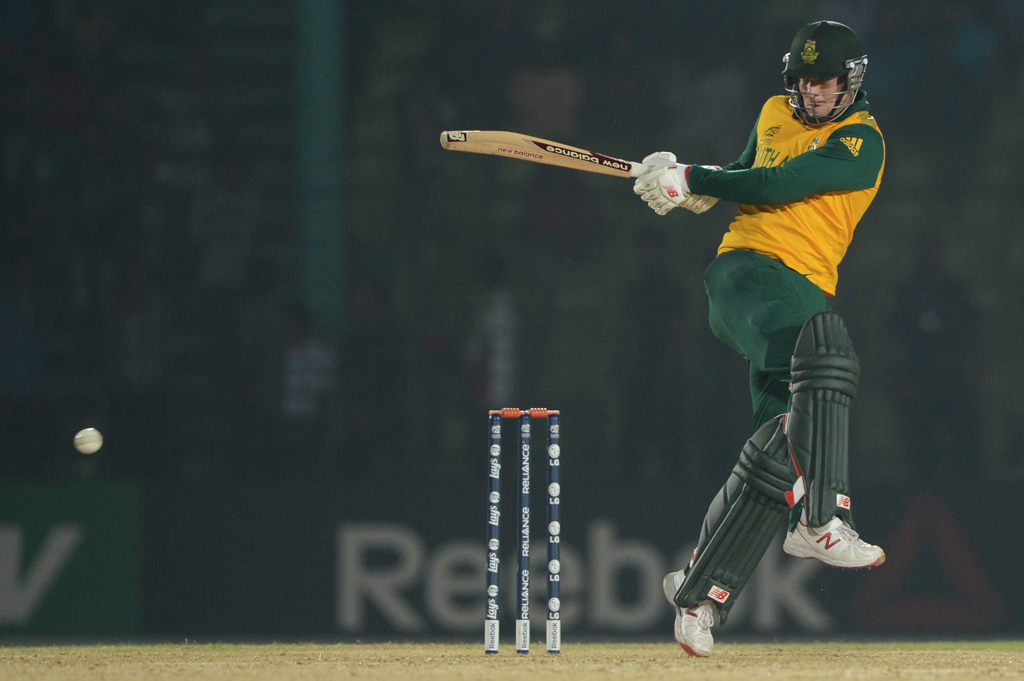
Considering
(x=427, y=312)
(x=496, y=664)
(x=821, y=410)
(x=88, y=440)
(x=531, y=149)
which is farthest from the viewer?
(x=427, y=312)

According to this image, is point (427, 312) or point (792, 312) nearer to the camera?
point (792, 312)

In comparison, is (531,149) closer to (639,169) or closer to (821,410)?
(639,169)

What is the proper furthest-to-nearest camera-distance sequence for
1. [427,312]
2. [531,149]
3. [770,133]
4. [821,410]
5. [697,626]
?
[427,312], [531,149], [770,133], [697,626], [821,410]

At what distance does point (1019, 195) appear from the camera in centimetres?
708

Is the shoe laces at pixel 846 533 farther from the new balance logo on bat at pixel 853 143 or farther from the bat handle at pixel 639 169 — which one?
the bat handle at pixel 639 169

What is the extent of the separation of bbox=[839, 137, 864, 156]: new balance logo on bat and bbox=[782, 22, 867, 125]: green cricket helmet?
117mm

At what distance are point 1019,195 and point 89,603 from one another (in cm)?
510

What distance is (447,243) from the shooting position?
6.98 meters

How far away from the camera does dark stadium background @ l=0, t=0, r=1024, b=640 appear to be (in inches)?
242

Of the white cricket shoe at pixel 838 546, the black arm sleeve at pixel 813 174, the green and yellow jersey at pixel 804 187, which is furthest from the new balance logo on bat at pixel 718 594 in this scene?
the black arm sleeve at pixel 813 174

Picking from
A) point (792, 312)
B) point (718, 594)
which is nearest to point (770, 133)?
point (792, 312)

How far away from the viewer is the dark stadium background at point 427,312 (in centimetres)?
614

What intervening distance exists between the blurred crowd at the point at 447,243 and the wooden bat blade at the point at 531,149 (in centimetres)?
297

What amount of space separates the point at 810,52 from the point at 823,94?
120 millimetres
